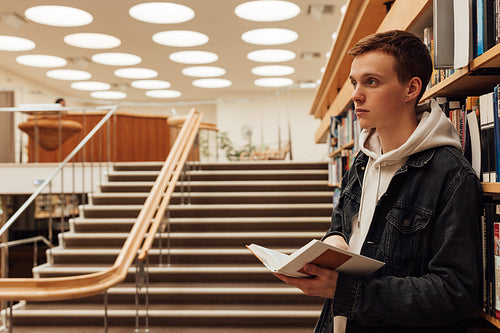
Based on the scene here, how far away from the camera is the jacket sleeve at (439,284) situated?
0.97 m

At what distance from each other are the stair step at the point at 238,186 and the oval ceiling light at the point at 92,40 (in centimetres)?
400

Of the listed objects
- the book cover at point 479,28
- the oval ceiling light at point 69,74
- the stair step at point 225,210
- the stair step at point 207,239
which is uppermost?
the oval ceiling light at point 69,74

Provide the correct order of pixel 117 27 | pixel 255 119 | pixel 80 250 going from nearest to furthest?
pixel 80 250 < pixel 117 27 < pixel 255 119

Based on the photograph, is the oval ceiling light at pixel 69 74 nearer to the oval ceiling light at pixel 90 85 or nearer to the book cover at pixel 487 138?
the oval ceiling light at pixel 90 85

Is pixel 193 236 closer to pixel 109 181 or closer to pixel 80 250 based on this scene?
pixel 80 250

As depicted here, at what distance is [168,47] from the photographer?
976 centimetres

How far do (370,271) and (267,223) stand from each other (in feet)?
14.7

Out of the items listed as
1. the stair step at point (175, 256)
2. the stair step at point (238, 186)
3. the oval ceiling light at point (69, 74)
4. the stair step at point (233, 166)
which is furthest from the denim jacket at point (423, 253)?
the oval ceiling light at point (69, 74)

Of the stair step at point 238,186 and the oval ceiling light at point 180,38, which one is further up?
the oval ceiling light at point 180,38

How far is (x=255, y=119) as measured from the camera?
14992mm

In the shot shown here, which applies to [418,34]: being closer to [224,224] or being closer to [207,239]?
[207,239]

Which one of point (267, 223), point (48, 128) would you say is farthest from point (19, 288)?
point (48, 128)

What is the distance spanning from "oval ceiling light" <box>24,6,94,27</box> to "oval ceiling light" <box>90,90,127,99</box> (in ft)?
20.1

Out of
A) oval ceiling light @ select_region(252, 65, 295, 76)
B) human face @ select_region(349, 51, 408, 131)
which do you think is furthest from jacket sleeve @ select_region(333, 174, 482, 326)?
oval ceiling light @ select_region(252, 65, 295, 76)
